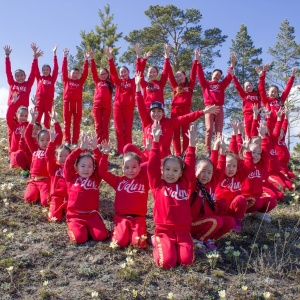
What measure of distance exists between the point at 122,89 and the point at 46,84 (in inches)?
104

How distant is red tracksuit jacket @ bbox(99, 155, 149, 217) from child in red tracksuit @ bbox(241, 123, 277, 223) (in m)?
2.18

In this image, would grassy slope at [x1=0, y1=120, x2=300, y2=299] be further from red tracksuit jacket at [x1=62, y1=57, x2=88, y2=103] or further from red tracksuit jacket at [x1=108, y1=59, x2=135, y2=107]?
red tracksuit jacket at [x1=62, y1=57, x2=88, y2=103]

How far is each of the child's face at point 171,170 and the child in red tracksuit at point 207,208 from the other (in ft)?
1.15

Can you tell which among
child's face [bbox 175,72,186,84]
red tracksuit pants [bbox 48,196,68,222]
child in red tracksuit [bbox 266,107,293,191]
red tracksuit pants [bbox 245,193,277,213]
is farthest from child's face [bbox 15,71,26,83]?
red tracksuit pants [bbox 245,193,277,213]

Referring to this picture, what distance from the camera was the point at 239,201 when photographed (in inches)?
274

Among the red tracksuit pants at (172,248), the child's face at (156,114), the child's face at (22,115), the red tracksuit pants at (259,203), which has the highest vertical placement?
the child's face at (22,115)

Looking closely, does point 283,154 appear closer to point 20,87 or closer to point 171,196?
point 171,196

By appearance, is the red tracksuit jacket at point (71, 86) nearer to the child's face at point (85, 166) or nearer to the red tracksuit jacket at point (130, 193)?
the child's face at point (85, 166)

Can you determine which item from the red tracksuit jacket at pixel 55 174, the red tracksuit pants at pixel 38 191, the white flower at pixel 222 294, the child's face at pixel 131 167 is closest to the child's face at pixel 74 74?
the red tracksuit pants at pixel 38 191

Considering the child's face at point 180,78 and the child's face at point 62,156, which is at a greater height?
the child's face at point 180,78

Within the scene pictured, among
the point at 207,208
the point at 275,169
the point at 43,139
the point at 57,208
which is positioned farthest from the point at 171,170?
the point at 275,169

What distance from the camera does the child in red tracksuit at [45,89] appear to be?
11.9 m

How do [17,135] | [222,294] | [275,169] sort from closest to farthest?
1. [222,294]
2. [275,169]
3. [17,135]

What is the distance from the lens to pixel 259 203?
7523 mm
